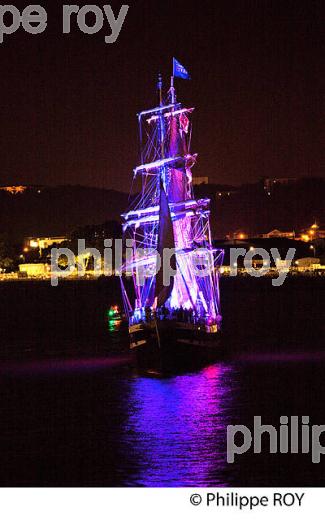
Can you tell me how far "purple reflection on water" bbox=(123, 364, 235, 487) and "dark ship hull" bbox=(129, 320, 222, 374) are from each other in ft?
4.34

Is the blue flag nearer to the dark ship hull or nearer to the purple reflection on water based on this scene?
the dark ship hull

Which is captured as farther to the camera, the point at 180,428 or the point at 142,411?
the point at 142,411

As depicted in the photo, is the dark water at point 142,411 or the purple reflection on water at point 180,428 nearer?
the purple reflection on water at point 180,428

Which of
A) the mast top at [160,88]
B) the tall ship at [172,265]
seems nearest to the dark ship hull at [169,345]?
the tall ship at [172,265]

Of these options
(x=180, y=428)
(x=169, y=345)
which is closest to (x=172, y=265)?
(x=169, y=345)

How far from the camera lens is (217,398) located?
Answer: 148ft

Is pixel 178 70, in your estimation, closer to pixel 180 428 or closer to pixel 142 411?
pixel 142 411

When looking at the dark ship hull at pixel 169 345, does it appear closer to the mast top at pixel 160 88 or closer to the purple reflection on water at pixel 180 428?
the purple reflection on water at pixel 180 428

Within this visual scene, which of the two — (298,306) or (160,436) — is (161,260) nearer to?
(160,436)

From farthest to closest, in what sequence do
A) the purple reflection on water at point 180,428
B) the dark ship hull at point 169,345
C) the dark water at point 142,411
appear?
the dark ship hull at point 169,345
the dark water at point 142,411
the purple reflection on water at point 180,428

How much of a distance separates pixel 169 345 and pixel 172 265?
552cm

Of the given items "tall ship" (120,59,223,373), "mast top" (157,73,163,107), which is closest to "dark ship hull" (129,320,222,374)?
"tall ship" (120,59,223,373)

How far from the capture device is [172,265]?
56.6 meters

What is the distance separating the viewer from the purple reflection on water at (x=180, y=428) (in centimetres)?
3133
